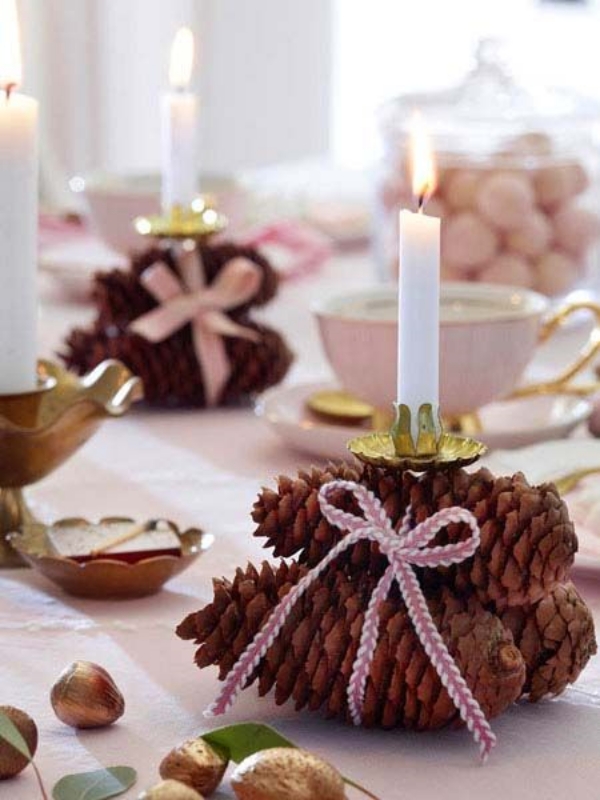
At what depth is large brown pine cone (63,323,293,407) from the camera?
123 centimetres

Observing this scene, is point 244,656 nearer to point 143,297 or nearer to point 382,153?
point 143,297

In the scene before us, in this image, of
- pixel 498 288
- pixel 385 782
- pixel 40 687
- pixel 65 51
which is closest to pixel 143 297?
pixel 498 288

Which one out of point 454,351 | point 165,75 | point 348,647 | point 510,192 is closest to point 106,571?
point 348,647

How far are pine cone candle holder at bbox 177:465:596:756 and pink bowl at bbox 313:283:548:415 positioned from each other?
395mm

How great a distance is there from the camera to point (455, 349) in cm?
106

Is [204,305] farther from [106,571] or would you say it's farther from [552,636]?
[552,636]

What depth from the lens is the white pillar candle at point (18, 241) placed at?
34.5 inches

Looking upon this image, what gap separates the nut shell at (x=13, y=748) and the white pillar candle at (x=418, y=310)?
0.59 ft

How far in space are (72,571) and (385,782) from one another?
25 cm

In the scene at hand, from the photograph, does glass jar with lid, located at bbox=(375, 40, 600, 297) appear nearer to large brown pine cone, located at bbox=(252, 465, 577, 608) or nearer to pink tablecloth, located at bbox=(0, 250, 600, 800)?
pink tablecloth, located at bbox=(0, 250, 600, 800)

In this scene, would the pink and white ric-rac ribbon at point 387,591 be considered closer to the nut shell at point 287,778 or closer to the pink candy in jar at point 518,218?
the nut shell at point 287,778

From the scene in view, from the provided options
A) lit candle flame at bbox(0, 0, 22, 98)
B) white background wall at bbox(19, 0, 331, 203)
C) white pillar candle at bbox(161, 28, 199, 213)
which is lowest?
white background wall at bbox(19, 0, 331, 203)

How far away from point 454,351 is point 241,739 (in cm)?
49

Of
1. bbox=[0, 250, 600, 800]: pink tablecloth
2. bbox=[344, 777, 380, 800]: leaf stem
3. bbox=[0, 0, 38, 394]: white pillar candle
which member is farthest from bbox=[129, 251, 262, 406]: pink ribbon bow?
bbox=[344, 777, 380, 800]: leaf stem
